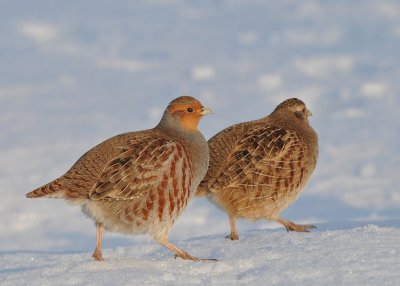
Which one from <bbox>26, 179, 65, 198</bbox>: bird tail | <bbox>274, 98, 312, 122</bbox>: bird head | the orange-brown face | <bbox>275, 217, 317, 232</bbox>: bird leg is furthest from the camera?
<bbox>274, 98, 312, 122</bbox>: bird head

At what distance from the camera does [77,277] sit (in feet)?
20.4

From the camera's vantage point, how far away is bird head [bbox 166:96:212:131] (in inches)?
303

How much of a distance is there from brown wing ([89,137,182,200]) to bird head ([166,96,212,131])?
437 millimetres

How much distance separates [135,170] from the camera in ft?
23.4

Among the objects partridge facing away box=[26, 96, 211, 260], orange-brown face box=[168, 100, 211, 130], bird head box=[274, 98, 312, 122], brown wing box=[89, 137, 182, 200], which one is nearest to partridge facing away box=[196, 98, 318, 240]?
bird head box=[274, 98, 312, 122]

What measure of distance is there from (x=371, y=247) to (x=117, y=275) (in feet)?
6.52

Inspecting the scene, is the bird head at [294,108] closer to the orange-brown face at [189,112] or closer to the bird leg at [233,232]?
the bird leg at [233,232]

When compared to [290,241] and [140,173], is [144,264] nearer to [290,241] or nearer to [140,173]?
[140,173]

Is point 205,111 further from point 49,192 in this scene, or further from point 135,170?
point 49,192

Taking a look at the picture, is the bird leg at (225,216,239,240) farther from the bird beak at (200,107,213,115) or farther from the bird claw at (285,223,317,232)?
the bird beak at (200,107,213,115)

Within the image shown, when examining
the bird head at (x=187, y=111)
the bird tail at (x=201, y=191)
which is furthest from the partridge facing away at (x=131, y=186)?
the bird tail at (x=201, y=191)

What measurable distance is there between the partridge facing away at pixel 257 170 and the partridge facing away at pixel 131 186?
1072 mm

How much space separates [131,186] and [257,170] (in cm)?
179

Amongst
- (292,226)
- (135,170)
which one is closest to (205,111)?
(135,170)
